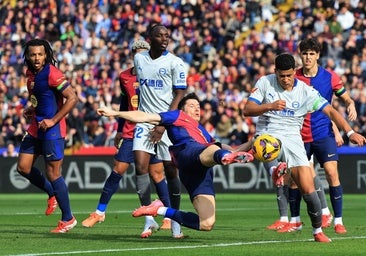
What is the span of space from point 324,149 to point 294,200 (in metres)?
0.76

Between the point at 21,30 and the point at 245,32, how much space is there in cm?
764

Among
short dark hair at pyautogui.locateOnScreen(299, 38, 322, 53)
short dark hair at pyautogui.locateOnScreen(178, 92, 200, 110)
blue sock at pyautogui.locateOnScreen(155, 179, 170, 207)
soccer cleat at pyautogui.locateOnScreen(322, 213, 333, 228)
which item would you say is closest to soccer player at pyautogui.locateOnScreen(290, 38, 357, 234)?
short dark hair at pyautogui.locateOnScreen(299, 38, 322, 53)

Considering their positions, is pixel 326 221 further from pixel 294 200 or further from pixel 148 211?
pixel 148 211

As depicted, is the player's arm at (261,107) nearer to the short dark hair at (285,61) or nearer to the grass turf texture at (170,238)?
the short dark hair at (285,61)

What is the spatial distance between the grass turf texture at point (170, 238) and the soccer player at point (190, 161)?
324 mm

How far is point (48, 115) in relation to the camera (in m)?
14.2

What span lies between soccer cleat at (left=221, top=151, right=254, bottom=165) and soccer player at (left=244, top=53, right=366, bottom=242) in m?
1.21

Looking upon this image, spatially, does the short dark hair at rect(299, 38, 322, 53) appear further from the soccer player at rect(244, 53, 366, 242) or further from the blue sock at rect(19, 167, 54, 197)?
the blue sock at rect(19, 167, 54, 197)

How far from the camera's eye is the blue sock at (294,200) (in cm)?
1470

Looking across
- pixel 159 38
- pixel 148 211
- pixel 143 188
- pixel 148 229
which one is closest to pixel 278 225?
pixel 143 188

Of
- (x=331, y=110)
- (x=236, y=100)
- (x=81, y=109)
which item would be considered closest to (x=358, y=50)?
(x=236, y=100)

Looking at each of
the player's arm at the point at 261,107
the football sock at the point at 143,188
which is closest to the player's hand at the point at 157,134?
the player's arm at the point at 261,107

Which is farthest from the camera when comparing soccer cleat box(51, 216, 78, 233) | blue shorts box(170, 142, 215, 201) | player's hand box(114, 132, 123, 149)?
player's hand box(114, 132, 123, 149)

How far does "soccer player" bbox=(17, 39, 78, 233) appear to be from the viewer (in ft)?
46.2
